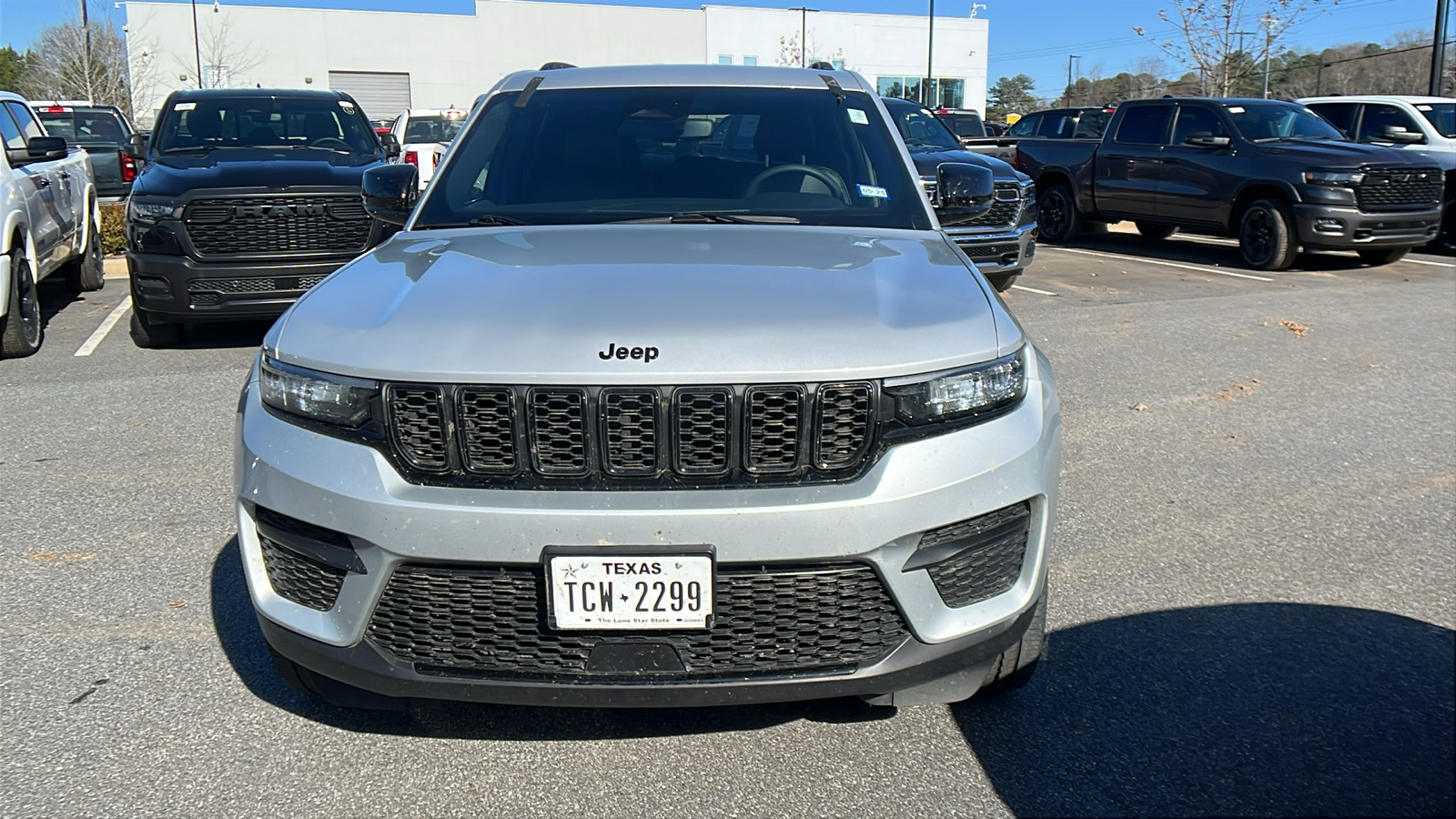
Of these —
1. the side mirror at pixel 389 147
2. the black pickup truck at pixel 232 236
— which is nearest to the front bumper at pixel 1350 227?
the side mirror at pixel 389 147

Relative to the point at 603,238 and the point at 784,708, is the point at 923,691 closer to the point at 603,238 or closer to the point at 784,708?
the point at 784,708

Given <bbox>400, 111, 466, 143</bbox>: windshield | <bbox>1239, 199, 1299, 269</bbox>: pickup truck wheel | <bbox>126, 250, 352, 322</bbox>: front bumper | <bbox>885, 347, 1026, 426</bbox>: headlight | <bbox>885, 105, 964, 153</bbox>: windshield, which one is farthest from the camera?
<bbox>400, 111, 466, 143</bbox>: windshield

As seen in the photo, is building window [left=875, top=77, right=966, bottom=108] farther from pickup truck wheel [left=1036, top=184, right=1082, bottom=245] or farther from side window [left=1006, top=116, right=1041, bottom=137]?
pickup truck wheel [left=1036, top=184, right=1082, bottom=245]

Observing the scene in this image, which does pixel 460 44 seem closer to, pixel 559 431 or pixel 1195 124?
pixel 1195 124

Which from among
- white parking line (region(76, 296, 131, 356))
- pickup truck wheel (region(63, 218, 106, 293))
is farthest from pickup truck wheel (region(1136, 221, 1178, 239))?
pickup truck wheel (region(63, 218, 106, 293))

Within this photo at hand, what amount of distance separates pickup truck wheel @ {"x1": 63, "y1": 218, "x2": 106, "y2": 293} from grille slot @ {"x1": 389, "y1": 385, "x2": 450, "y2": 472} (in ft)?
30.4

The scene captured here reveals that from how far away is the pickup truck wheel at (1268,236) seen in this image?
42.3ft

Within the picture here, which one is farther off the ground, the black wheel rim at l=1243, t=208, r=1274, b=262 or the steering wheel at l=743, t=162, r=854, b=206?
the steering wheel at l=743, t=162, r=854, b=206

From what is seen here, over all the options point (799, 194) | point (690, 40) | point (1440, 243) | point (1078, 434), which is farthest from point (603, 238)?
point (690, 40)

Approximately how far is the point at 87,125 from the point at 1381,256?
2102 centimetres

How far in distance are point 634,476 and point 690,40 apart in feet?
193

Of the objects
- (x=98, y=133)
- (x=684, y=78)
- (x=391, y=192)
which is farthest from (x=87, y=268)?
(x=98, y=133)

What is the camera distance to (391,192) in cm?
414

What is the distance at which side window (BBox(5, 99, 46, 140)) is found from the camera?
9.14 metres
